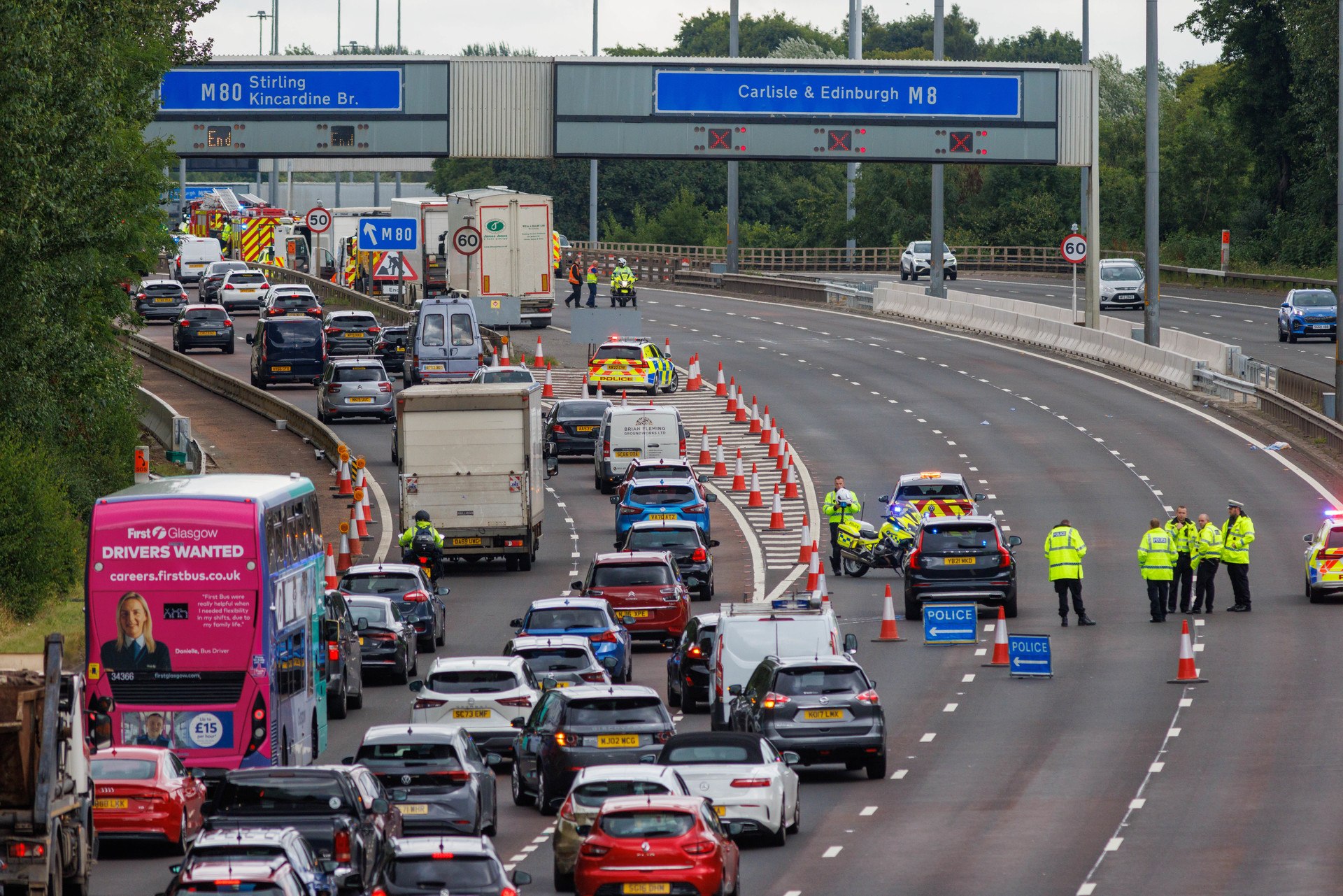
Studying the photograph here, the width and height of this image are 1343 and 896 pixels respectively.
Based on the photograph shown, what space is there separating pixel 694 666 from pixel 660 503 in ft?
39.8

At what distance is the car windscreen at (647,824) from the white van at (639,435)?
28.8 meters

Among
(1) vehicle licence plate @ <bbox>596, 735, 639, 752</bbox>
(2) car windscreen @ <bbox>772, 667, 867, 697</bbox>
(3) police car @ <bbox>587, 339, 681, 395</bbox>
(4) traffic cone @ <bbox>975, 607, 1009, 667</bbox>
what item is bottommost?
(4) traffic cone @ <bbox>975, 607, 1009, 667</bbox>

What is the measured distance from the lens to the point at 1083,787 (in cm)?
2284

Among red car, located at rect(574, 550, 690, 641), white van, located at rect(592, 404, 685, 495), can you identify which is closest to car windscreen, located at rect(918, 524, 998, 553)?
red car, located at rect(574, 550, 690, 641)

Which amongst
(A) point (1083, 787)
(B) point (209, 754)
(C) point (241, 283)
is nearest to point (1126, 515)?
(A) point (1083, 787)

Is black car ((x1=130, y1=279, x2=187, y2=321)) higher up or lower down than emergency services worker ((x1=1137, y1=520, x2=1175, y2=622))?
higher up

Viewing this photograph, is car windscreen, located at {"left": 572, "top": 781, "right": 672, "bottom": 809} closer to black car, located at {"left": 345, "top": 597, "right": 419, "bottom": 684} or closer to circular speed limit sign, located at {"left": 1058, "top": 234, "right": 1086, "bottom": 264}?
black car, located at {"left": 345, "top": 597, "right": 419, "bottom": 684}

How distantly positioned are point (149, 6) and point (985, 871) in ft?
114

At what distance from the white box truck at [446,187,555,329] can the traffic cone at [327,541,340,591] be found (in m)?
27.2

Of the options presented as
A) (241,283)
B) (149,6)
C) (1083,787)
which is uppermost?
(149,6)

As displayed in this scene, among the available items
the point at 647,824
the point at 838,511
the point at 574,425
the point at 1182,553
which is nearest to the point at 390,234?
the point at 574,425

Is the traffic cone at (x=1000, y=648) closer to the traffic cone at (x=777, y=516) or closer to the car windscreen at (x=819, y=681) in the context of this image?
the car windscreen at (x=819, y=681)

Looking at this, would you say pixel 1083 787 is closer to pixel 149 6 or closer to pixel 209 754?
pixel 209 754

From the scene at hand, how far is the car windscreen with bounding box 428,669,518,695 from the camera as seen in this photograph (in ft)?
81.4
